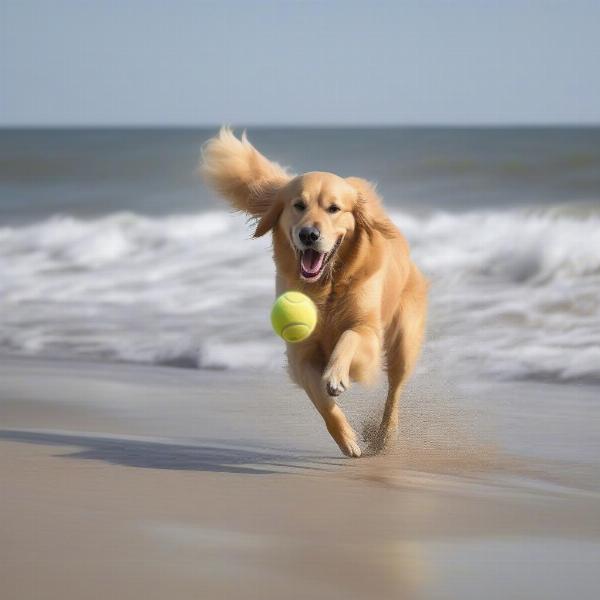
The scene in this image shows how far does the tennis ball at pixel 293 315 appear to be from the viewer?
5293mm

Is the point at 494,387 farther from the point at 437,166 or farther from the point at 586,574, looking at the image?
the point at 437,166

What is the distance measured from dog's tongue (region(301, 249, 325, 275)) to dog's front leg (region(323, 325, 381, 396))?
0.31m

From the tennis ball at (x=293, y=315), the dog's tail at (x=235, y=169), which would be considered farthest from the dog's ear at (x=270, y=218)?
the tennis ball at (x=293, y=315)

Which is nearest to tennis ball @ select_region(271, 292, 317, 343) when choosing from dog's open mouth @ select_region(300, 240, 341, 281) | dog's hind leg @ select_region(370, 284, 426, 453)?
dog's open mouth @ select_region(300, 240, 341, 281)

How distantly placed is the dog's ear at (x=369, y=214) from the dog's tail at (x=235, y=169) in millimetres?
424

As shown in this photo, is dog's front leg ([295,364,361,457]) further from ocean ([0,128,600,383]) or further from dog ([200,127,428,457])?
ocean ([0,128,600,383])

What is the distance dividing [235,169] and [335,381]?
1.37 meters

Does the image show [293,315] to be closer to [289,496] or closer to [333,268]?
[333,268]

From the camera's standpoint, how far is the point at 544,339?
8.44 m

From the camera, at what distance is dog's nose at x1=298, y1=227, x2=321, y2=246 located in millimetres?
5246

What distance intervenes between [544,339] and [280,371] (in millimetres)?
1798

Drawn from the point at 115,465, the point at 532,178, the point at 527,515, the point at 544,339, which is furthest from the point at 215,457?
the point at 532,178

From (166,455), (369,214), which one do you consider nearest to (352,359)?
(369,214)

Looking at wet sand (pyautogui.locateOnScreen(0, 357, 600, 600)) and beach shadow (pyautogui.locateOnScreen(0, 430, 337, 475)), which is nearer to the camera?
wet sand (pyautogui.locateOnScreen(0, 357, 600, 600))
